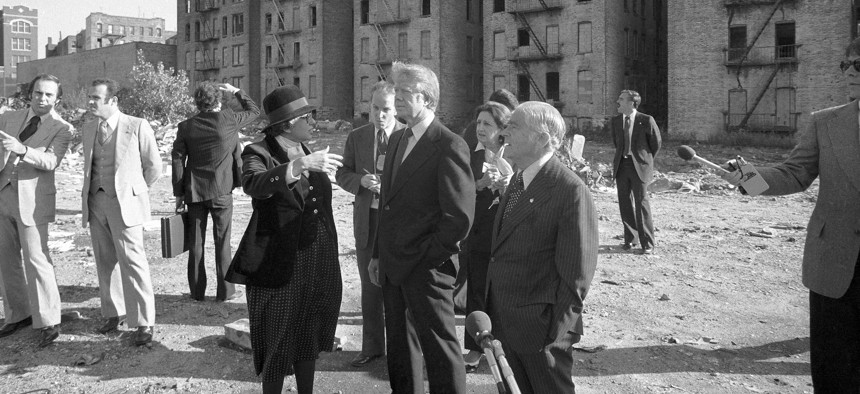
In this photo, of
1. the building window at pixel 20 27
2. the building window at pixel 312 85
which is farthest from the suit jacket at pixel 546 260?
the building window at pixel 20 27

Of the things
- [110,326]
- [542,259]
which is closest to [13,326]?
[110,326]

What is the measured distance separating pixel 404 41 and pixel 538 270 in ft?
137

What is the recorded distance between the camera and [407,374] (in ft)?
13.5

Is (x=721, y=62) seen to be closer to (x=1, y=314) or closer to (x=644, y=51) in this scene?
(x=644, y=51)

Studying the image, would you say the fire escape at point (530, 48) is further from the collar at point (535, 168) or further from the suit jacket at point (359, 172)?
the collar at point (535, 168)

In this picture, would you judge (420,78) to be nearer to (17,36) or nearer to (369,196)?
(369,196)

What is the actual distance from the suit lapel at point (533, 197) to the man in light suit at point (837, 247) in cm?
110

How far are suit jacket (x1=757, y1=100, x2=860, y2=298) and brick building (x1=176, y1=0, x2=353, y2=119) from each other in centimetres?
4379

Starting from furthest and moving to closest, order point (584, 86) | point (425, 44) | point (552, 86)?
point (425, 44) < point (552, 86) < point (584, 86)

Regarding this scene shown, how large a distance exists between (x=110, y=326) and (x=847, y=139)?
Answer: 5908 millimetres

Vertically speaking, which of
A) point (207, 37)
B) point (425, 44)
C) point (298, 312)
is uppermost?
point (207, 37)

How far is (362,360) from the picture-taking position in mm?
5359

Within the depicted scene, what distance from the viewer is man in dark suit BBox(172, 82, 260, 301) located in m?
7.04

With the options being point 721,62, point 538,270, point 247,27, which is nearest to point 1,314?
A: point 538,270
